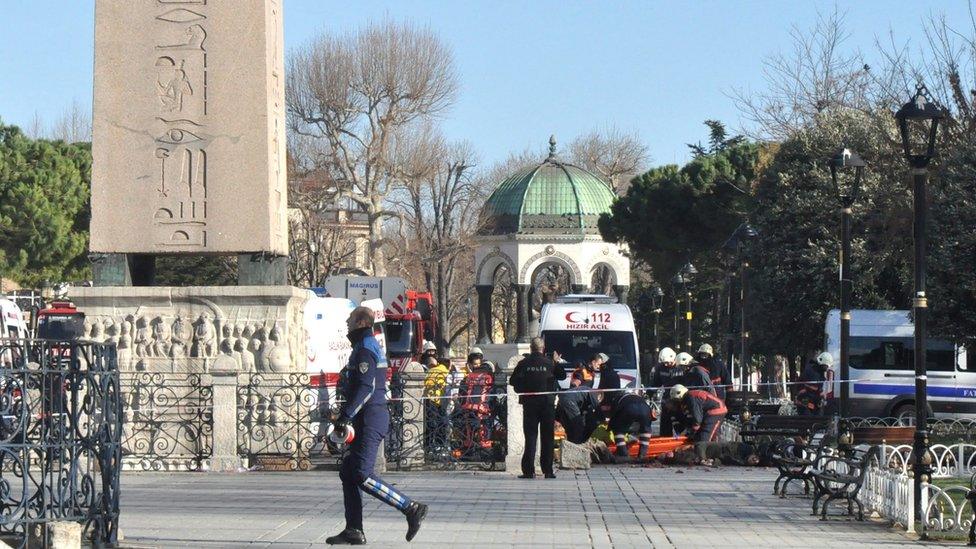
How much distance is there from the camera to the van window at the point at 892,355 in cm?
3088

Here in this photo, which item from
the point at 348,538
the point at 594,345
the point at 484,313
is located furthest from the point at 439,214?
the point at 348,538

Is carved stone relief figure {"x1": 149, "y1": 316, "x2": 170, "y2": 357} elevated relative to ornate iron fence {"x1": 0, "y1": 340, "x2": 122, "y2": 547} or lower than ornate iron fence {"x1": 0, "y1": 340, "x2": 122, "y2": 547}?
elevated

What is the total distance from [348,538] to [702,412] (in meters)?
11.3

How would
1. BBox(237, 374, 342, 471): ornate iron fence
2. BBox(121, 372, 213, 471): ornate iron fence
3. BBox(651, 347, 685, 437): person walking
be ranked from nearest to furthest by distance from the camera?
BBox(121, 372, 213, 471): ornate iron fence < BBox(237, 374, 342, 471): ornate iron fence < BBox(651, 347, 685, 437): person walking

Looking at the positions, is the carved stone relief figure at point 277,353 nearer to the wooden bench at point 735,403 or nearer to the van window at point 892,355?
the wooden bench at point 735,403

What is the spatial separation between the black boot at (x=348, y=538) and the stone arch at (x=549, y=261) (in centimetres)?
5439

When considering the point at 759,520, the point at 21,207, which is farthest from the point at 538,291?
the point at 759,520

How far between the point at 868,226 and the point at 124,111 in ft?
68.2

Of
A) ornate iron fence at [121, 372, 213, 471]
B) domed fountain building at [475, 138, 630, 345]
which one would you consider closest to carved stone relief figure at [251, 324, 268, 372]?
ornate iron fence at [121, 372, 213, 471]

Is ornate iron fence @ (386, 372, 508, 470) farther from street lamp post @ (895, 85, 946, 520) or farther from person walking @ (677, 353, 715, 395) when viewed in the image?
street lamp post @ (895, 85, 946, 520)

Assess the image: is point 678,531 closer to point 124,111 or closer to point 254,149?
point 254,149

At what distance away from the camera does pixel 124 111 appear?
63.5 feet

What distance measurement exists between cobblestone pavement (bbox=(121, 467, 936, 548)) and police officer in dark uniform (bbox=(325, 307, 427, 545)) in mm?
361

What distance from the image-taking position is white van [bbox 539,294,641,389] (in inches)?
1233
